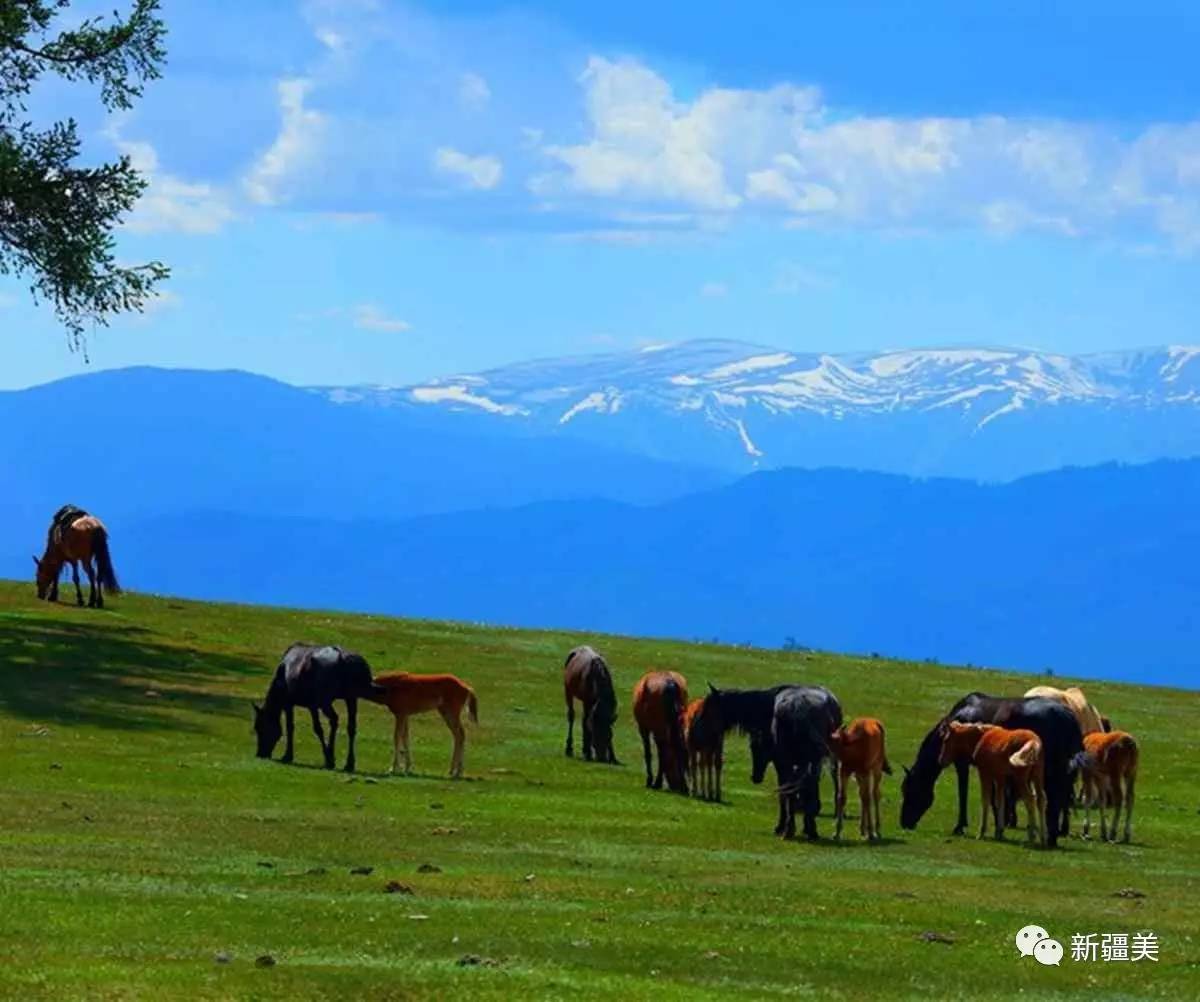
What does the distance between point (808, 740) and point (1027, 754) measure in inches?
146

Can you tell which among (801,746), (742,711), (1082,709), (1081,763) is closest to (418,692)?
(742,711)

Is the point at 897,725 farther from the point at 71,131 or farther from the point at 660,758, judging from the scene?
the point at 71,131

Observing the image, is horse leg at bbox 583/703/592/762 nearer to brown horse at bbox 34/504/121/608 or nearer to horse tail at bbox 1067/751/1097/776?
horse tail at bbox 1067/751/1097/776

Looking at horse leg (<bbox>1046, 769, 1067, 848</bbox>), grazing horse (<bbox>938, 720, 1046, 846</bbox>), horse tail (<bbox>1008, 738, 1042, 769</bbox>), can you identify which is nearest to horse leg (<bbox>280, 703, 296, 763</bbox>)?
grazing horse (<bbox>938, 720, 1046, 846</bbox>)

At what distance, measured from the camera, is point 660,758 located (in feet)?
136

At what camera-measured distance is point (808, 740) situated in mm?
34438

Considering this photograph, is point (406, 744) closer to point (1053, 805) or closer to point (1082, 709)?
point (1053, 805)

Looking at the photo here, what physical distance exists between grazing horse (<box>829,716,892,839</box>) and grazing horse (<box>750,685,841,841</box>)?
31 centimetres

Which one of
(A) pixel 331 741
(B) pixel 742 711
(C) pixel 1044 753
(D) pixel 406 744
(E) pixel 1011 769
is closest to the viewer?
(E) pixel 1011 769

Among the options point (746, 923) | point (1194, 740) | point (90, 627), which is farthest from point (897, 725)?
point (746, 923)

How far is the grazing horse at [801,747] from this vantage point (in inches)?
1357

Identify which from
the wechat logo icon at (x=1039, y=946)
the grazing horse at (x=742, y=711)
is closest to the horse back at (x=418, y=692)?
the grazing horse at (x=742, y=711)

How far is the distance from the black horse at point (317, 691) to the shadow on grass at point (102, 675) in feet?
A: 13.6

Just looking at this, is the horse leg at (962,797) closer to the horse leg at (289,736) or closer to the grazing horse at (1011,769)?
the grazing horse at (1011,769)
